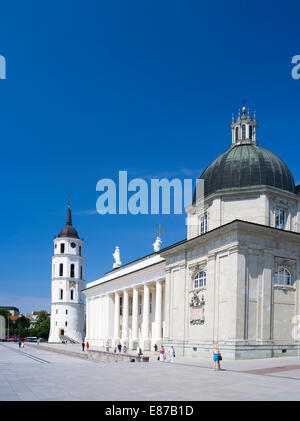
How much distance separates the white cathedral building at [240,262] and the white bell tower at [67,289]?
67572mm

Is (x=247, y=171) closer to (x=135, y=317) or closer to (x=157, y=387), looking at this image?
(x=157, y=387)

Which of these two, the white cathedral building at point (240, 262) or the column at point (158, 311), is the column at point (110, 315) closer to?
the column at point (158, 311)

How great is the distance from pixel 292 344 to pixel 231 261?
26.3 ft

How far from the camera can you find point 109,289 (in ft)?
247

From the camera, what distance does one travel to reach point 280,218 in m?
40.5

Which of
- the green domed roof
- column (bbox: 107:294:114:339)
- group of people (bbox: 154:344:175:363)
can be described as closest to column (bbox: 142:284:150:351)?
column (bbox: 107:294:114:339)

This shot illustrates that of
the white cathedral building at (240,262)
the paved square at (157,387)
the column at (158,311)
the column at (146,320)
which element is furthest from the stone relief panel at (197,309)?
the column at (146,320)

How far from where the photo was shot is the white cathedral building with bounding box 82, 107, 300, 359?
34.8 meters

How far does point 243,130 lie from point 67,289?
7399cm

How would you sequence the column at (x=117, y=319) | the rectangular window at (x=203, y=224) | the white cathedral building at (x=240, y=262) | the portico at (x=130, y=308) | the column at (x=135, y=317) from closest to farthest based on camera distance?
the white cathedral building at (x=240, y=262), the rectangular window at (x=203, y=224), the portico at (x=130, y=308), the column at (x=135, y=317), the column at (x=117, y=319)

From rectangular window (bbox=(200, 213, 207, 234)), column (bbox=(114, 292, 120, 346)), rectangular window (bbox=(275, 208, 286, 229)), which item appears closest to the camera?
rectangular window (bbox=(275, 208, 286, 229))

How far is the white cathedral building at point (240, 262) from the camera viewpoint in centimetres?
3481

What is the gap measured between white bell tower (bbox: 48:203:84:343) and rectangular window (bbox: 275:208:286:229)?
75.7 meters

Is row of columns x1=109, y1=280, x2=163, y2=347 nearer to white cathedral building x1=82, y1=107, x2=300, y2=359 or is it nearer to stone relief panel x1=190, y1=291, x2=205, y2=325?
white cathedral building x1=82, y1=107, x2=300, y2=359
